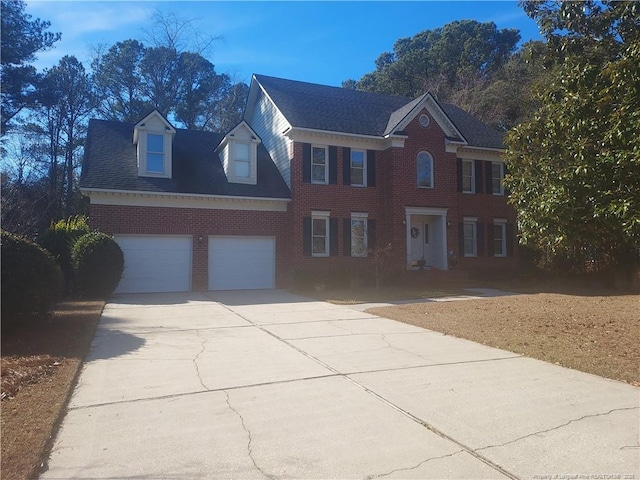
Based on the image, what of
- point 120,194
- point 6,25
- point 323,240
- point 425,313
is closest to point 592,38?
point 425,313

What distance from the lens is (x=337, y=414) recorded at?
15.3ft

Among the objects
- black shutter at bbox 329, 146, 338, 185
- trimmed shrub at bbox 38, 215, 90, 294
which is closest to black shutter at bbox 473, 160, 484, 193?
black shutter at bbox 329, 146, 338, 185

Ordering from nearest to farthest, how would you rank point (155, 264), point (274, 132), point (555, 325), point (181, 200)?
point (555, 325)
point (155, 264)
point (181, 200)
point (274, 132)

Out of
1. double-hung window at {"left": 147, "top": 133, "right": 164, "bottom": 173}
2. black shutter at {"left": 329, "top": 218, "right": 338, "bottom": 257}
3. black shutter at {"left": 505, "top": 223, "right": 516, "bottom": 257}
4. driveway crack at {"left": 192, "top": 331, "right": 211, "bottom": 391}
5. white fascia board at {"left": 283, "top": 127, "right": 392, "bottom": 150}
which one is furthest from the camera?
black shutter at {"left": 505, "top": 223, "right": 516, "bottom": 257}

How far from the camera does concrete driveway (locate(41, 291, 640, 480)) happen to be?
3594mm

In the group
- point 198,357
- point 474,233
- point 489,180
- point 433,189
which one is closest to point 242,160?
point 433,189

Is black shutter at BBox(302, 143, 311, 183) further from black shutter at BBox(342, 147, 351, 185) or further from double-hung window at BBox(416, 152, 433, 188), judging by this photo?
double-hung window at BBox(416, 152, 433, 188)

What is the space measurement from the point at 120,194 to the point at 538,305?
1376 cm

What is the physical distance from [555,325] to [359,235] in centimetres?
1118

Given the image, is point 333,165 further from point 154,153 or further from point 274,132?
point 154,153

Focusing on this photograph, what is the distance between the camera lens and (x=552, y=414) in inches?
183

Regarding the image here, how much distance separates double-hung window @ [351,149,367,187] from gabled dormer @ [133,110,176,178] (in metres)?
7.37

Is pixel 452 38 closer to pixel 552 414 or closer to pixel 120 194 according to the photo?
pixel 120 194

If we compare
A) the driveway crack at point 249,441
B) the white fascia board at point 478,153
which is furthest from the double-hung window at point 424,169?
the driveway crack at point 249,441
